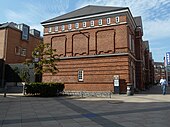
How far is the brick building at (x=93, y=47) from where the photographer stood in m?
24.1

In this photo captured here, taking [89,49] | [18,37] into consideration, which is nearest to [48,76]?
[89,49]

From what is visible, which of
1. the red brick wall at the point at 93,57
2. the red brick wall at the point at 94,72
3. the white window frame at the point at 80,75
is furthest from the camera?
the white window frame at the point at 80,75

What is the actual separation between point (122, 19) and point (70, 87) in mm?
10601

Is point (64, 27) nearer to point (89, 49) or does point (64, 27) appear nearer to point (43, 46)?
point (89, 49)

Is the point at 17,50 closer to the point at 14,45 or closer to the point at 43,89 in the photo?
the point at 14,45

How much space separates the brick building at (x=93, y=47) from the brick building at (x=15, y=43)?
9286 millimetres

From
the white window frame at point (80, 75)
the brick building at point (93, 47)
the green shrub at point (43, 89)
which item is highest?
the brick building at point (93, 47)

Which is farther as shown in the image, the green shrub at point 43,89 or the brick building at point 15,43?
the brick building at point 15,43

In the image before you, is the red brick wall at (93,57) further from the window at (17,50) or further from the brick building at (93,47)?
the window at (17,50)

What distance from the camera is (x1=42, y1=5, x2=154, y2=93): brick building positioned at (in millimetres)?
24078

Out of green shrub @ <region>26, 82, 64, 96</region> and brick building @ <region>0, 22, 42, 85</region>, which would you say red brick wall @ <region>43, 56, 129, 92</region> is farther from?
brick building @ <region>0, 22, 42, 85</region>

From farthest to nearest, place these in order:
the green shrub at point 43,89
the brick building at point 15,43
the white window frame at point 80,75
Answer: the brick building at point 15,43
the white window frame at point 80,75
the green shrub at point 43,89

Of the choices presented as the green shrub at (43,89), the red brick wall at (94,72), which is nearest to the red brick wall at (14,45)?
the red brick wall at (94,72)

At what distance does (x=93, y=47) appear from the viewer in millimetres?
25938
